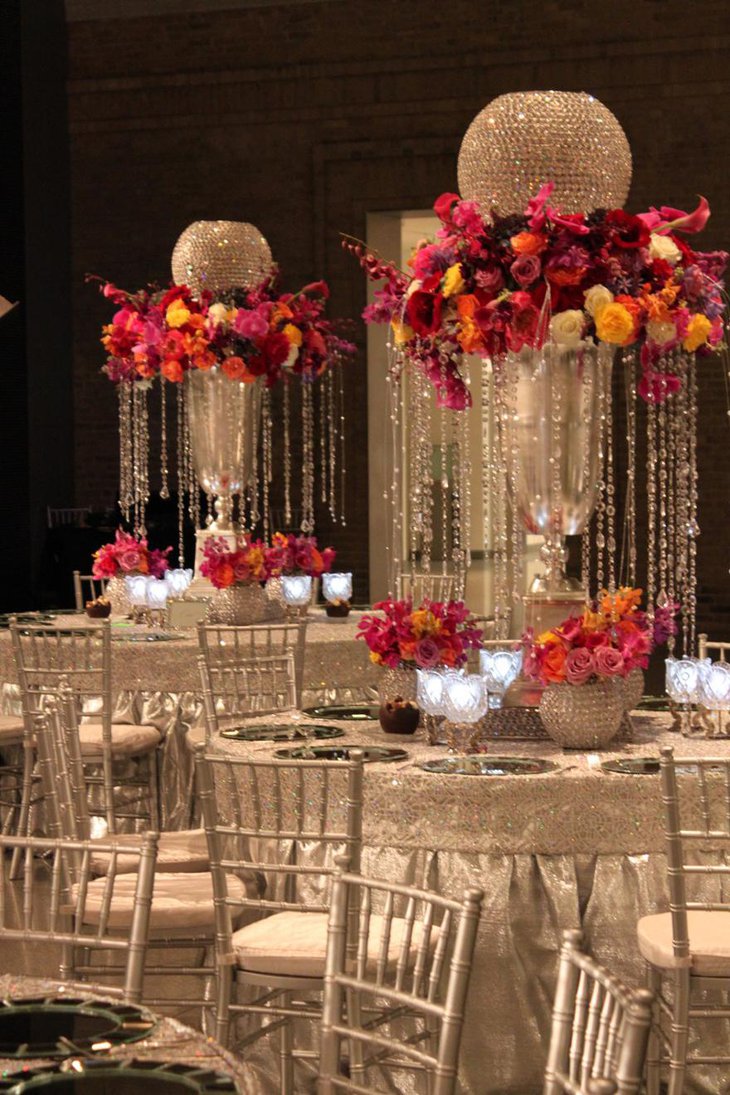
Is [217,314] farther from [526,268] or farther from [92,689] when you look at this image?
[526,268]

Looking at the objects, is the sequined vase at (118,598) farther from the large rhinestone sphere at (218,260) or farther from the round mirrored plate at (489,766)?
the round mirrored plate at (489,766)

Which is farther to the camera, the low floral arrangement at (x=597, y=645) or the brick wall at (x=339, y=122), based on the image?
the brick wall at (x=339, y=122)

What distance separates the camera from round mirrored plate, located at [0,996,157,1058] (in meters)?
2.18

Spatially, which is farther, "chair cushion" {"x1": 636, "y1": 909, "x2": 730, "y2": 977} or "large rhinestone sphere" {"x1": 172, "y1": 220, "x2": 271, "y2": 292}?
"large rhinestone sphere" {"x1": 172, "y1": 220, "x2": 271, "y2": 292}

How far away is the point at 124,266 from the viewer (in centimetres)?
1316

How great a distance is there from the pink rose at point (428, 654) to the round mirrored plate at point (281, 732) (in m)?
0.29

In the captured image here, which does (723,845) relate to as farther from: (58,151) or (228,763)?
(58,151)

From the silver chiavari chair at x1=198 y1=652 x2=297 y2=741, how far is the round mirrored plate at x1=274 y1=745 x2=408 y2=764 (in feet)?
2.07

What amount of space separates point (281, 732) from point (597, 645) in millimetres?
Result: 869

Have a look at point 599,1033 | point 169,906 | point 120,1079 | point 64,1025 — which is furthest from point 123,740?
point 599,1033

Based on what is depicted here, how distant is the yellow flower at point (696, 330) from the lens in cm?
424

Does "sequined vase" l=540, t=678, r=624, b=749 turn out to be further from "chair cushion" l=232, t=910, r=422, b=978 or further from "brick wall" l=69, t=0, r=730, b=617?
"brick wall" l=69, t=0, r=730, b=617

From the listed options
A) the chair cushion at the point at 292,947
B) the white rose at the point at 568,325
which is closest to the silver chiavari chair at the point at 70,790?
the chair cushion at the point at 292,947

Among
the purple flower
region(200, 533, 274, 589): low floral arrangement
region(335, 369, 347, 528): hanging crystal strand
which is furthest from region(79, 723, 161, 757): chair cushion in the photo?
region(335, 369, 347, 528): hanging crystal strand
